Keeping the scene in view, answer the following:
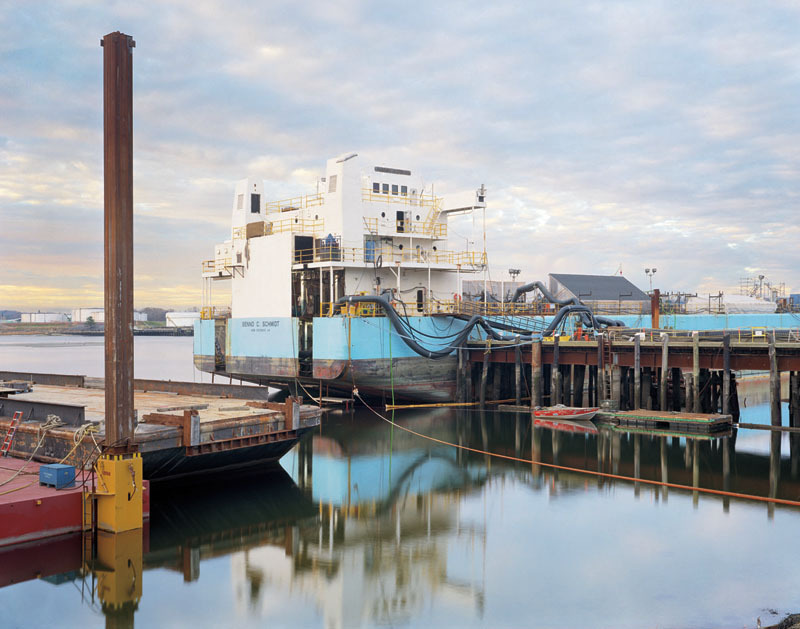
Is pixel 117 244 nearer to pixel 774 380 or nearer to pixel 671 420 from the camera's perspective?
pixel 671 420

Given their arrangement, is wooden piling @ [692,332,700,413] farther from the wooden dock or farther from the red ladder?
the red ladder

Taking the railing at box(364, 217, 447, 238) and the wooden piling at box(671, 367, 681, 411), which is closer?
the wooden piling at box(671, 367, 681, 411)

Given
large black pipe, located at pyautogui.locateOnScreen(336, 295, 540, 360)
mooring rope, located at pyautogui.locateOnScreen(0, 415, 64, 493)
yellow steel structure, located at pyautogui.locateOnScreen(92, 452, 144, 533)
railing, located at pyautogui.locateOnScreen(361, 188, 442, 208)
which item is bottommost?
yellow steel structure, located at pyautogui.locateOnScreen(92, 452, 144, 533)

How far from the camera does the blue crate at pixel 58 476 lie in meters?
13.8

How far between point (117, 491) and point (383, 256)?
73.5 feet

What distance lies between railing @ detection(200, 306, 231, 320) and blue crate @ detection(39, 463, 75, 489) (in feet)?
89.1

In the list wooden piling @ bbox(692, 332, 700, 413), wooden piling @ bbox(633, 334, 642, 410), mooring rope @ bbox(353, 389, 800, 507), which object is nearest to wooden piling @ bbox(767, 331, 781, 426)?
wooden piling @ bbox(692, 332, 700, 413)

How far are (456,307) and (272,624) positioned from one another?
25.2m

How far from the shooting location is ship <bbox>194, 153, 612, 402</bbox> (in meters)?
Answer: 31.8

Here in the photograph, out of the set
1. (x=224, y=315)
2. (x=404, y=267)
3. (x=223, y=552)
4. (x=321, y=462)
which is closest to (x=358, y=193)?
(x=404, y=267)

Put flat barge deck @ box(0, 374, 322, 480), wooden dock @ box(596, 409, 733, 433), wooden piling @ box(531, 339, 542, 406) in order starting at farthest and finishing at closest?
wooden piling @ box(531, 339, 542, 406) < wooden dock @ box(596, 409, 733, 433) < flat barge deck @ box(0, 374, 322, 480)

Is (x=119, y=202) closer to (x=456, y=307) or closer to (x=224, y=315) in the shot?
(x=456, y=307)

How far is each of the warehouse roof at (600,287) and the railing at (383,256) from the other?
90.8 feet

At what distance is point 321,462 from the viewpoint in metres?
22.4
